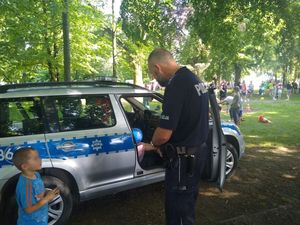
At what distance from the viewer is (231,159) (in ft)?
19.2

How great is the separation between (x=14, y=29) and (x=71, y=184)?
5560 mm

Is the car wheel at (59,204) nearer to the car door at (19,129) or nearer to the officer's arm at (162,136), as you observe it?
the car door at (19,129)

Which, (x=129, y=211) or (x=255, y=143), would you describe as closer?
(x=129, y=211)

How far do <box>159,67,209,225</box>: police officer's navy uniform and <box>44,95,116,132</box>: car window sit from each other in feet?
5.35

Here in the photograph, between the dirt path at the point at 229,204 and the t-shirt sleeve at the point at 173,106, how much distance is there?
1.94 meters

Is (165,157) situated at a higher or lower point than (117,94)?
lower

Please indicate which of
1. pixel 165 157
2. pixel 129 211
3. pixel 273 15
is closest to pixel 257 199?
pixel 129 211

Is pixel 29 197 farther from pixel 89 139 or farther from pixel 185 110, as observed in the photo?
pixel 89 139

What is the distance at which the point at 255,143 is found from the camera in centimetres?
904

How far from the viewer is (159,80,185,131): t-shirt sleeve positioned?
2.88m

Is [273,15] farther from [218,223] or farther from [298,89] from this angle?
Answer: [298,89]

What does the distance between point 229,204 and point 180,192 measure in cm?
209

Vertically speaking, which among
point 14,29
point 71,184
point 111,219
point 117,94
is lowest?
point 111,219

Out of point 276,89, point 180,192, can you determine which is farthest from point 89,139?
point 276,89
